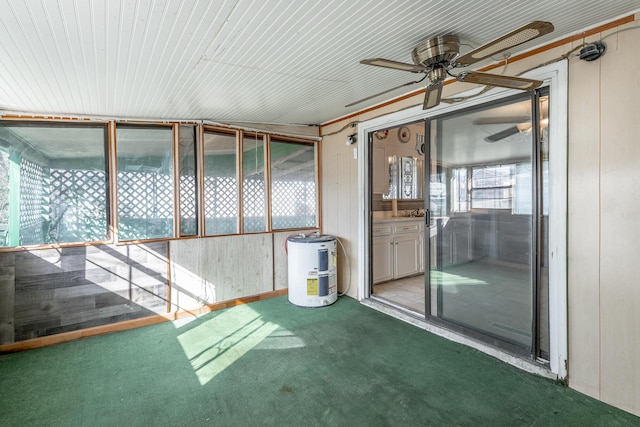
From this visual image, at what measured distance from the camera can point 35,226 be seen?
296cm

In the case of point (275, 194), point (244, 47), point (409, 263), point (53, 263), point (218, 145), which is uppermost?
point (244, 47)

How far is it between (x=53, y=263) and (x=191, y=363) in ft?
5.76

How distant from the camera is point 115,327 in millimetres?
3180

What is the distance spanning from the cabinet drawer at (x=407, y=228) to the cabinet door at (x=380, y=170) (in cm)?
57

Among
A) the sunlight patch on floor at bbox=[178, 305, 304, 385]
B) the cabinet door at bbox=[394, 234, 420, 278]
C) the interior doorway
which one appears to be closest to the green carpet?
the sunlight patch on floor at bbox=[178, 305, 304, 385]

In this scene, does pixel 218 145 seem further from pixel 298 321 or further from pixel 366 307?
pixel 366 307

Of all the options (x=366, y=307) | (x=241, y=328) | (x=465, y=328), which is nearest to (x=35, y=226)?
(x=241, y=328)

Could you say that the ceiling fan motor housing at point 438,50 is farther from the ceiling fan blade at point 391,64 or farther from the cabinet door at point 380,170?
the cabinet door at point 380,170

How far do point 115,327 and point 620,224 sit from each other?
14.1 ft

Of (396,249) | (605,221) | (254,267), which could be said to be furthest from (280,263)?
(605,221)

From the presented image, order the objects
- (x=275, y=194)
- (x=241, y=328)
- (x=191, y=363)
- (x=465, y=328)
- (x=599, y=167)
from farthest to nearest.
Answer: (x=275, y=194) → (x=241, y=328) → (x=465, y=328) → (x=191, y=363) → (x=599, y=167)

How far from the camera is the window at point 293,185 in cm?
421

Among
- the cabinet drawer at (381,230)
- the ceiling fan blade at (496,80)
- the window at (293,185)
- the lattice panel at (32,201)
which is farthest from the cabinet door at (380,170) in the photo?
the lattice panel at (32,201)

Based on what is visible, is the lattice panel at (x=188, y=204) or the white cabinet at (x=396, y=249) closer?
the lattice panel at (x=188, y=204)
